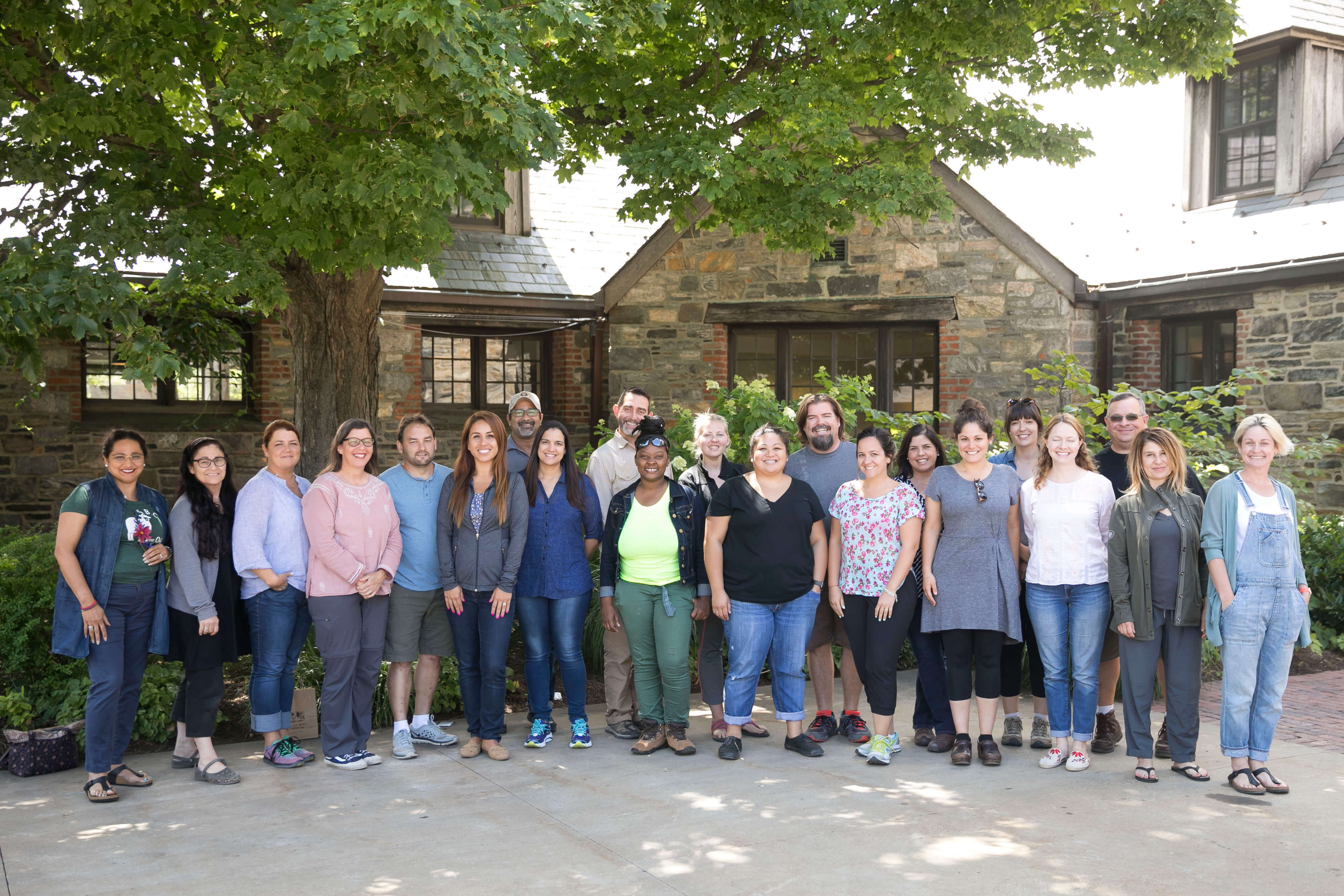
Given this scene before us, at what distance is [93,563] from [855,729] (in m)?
3.89

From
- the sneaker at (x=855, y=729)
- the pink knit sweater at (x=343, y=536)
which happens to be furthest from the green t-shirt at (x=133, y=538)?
the sneaker at (x=855, y=729)

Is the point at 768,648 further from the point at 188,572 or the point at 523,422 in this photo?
the point at 188,572

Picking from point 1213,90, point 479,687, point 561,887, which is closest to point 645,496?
point 479,687

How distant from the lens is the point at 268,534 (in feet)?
18.1

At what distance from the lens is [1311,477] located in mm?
11016

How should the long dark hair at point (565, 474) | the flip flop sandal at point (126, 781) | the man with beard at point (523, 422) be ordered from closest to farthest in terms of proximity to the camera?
the flip flop sandal at point (126, 781) → the long dark hair at point (565, 474) → the man with beard at point (523, 422)

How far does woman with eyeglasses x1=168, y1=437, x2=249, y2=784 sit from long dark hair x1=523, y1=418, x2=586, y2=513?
59.0 inches

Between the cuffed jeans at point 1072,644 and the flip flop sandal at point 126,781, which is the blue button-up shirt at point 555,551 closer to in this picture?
the flip flop sandal at point 126,781

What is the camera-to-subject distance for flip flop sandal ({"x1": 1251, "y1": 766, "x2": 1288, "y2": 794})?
505 centimetres

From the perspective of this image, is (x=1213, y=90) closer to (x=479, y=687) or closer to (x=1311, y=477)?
(x=1311, y=477)

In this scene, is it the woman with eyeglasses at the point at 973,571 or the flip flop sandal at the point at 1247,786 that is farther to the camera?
the woman with eyeglasses at the point at 973,571

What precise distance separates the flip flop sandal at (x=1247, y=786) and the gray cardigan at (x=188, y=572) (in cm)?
488

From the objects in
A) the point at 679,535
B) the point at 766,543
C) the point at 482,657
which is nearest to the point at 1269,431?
the point at 766,543

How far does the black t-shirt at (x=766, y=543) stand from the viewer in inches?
222
